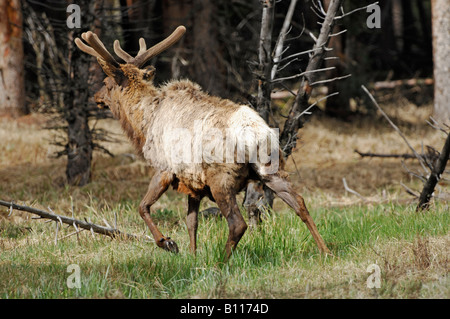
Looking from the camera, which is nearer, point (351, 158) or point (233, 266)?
point (233, 266)

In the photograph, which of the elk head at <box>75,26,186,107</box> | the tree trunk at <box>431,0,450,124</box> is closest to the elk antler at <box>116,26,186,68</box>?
the elk head at <box>75,26,186,107</box>

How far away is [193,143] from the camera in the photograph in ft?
16.7

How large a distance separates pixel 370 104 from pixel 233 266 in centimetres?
1101

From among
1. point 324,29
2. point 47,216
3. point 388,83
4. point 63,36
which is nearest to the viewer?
point 47,216

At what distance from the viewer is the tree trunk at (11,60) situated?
1216 centimetres

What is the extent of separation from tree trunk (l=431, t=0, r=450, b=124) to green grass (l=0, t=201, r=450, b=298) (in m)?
6.81

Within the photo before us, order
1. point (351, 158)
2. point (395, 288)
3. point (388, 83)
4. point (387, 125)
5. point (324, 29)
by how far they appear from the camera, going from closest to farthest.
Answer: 1. point (395, 288)
2. point (324, 29)
3. point (351, 158)
4. point (387, 125)
5. point (388, 83)

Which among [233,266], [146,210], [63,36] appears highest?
[63,36]

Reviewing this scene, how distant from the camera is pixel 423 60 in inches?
798

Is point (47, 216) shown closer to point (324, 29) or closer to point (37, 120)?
point (324, 29)

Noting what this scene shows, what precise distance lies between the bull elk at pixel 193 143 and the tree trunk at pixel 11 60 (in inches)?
281

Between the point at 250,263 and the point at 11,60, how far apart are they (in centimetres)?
912

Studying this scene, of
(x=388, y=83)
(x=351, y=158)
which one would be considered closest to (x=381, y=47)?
(x=388, y=83)

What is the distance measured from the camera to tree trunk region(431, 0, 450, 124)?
12.4 metres
